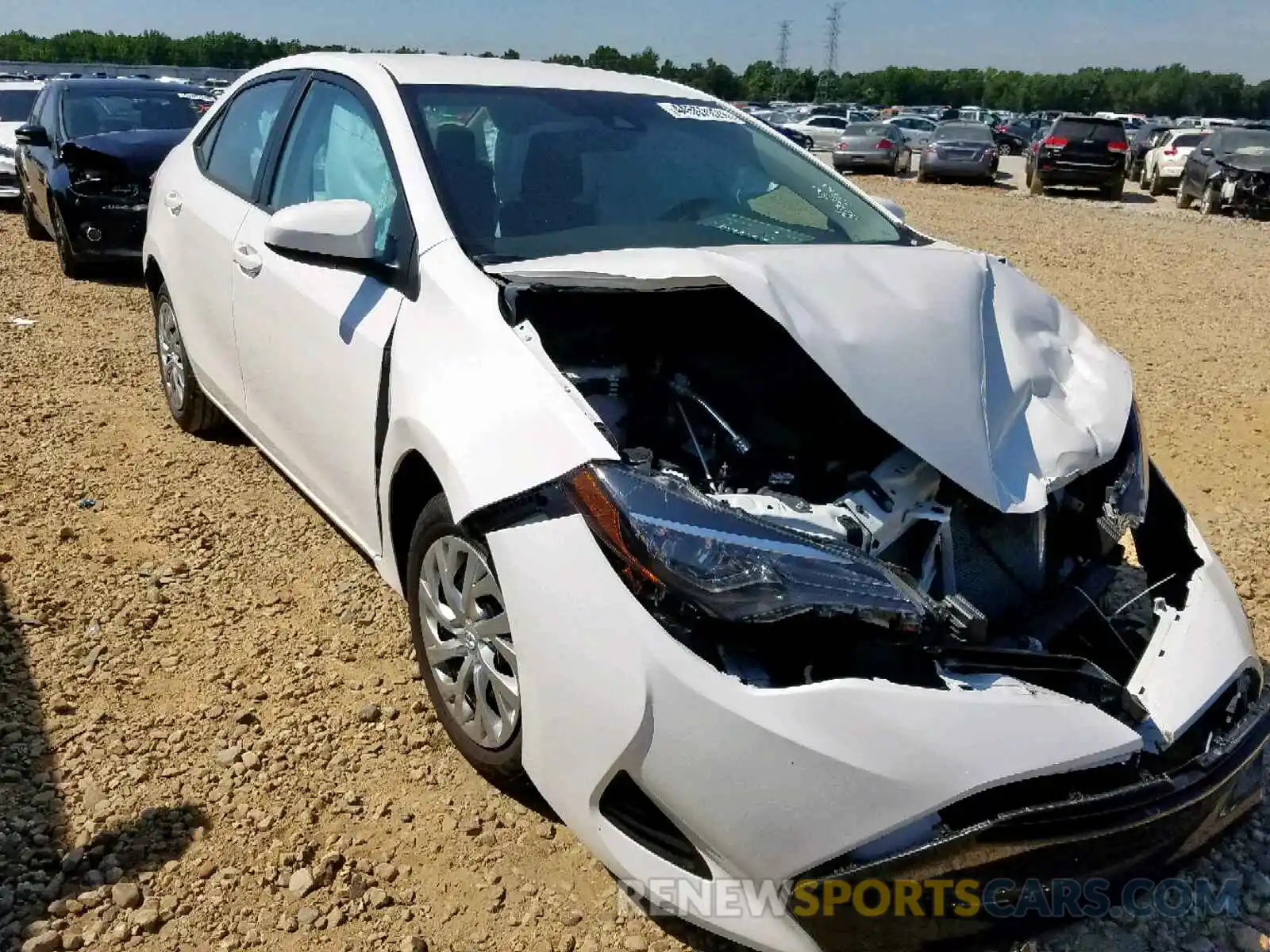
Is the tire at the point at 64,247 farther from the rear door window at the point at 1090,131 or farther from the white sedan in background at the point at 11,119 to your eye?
the rear door window at the point at 1090,131

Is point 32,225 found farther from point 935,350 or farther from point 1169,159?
point 1169,159

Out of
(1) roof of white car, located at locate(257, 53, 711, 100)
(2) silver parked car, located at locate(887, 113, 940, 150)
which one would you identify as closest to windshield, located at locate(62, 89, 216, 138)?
(1) roof of white car, located at locate(257, 53, 711, 100)

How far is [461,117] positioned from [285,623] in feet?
5.47

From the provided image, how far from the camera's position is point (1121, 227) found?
1490 cm

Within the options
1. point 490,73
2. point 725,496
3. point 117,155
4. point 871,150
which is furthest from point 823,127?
point 725,496

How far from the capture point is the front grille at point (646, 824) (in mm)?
1928

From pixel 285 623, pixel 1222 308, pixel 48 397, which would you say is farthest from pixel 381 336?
pixel 1222 308

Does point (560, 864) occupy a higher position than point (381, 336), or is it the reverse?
point (381, 336)

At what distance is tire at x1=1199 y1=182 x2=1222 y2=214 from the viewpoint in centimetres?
1755

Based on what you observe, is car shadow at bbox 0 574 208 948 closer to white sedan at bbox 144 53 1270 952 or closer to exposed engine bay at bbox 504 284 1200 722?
white sedan at bbox 144 53 1270 952

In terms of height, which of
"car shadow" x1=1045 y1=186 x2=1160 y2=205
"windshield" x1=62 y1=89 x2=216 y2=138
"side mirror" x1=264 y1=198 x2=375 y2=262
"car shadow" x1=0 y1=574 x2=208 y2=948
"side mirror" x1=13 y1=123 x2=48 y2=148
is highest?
"windshield" x1=62 y1=89 x2=216 y2=138

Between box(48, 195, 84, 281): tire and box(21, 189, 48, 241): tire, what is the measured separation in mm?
1696

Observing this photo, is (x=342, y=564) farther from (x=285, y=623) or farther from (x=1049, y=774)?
(x=1049, y=774)

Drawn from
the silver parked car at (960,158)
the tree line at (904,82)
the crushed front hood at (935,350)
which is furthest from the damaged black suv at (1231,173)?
the tree line at (904,82)
